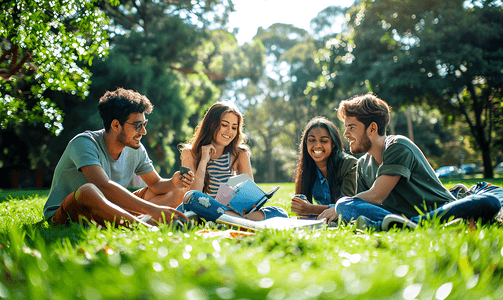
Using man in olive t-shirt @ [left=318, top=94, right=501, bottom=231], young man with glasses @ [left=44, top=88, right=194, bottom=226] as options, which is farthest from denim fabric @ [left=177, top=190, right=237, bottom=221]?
man in olive t-shirt @ [left=318, top=94, right=501, bottom=231]

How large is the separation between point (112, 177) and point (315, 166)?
7.90 ft

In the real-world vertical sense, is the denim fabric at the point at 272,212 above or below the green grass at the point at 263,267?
below

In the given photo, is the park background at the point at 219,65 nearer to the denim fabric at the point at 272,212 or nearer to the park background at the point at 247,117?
the park background at the point at 247,117

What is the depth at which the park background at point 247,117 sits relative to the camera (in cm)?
131

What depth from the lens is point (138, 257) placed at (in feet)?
5.27

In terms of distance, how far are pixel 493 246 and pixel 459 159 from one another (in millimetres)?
39604

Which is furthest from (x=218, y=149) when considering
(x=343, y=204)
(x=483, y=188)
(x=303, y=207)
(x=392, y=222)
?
(x=483, y=188)

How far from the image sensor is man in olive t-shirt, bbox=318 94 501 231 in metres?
2.58

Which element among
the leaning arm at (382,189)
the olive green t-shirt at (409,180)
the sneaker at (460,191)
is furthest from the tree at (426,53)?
the leaning arm at (382,189)

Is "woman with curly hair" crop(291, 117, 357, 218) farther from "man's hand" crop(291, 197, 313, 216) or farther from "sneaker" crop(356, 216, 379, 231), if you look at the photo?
"sneaker" crop(356, 216, 379, 231)

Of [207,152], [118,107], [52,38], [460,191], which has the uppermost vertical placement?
[52,38]

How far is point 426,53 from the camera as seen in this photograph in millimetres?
15680

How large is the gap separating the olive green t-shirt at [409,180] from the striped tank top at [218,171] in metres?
2.30

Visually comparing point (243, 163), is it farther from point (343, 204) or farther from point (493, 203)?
point (493, 203)
